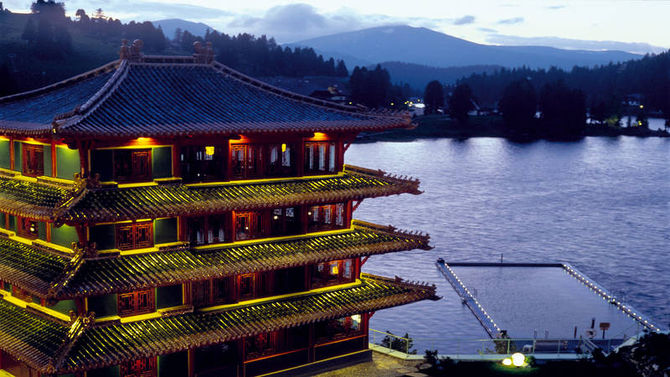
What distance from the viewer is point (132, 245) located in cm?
2856

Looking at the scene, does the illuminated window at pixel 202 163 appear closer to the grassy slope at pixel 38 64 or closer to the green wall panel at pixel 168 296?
the green wall panel at pixel 168 296

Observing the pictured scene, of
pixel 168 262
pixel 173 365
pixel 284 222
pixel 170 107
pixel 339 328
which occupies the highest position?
pixel 170 107

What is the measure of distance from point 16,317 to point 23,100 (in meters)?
10.4

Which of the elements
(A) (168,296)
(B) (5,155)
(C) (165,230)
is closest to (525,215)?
(A) (168,296)

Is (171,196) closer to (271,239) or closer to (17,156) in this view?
(271,239)

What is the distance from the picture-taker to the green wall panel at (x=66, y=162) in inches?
1110

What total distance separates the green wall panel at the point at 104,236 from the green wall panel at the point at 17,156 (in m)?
5.79

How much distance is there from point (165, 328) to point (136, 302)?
153 centimetres

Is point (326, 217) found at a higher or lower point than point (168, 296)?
higher

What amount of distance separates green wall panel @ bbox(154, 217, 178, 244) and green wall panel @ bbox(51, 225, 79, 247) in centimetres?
303

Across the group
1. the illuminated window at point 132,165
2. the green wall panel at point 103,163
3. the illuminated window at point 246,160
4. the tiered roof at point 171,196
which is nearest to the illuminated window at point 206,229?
the tiered roof at point 171,196

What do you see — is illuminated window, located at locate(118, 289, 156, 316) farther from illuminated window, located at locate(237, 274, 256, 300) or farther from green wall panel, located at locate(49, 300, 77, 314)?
illuminated window, located at locate(237, 274, 256, 300)

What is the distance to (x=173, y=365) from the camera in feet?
99.5

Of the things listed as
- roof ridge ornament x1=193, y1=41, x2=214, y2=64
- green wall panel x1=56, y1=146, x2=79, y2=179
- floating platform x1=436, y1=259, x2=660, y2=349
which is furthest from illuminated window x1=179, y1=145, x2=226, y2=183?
floating platform x1=436, y1=259, x2=660, y2=349
